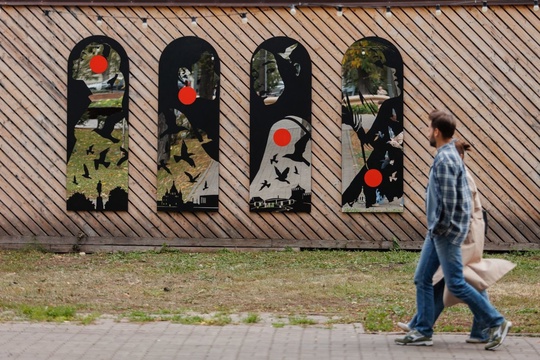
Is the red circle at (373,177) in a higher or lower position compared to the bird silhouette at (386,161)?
lower

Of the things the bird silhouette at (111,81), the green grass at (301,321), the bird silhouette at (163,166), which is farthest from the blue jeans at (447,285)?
the bird silhouette at (111,81)

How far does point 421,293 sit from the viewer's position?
8.66m

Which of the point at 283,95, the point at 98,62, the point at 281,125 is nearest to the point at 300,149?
the point at 281,125

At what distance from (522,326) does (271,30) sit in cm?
703

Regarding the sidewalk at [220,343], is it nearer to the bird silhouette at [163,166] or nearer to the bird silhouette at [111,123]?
the bird silhouette at [163,166]

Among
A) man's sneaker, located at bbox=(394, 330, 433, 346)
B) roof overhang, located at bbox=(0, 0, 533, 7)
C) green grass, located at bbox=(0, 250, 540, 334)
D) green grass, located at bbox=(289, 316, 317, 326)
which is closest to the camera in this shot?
man's sneaker, located at bbox=(394, 330, 433, 346)

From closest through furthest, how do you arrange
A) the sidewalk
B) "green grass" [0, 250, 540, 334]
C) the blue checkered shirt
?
the sidewalk < the blue checkered shirt < "green grass" [0, 250, 540, 334]

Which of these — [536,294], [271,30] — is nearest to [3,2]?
[271,30]

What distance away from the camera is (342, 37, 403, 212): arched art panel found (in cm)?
1526

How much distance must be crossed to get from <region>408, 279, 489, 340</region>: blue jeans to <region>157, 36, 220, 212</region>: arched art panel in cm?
700

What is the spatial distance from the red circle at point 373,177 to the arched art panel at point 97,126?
3395mm

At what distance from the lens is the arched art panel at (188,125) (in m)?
15.4

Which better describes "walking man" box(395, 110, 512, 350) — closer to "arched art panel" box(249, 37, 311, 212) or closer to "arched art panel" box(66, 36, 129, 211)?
"arched art panel" box(249, 37, 311, 212)

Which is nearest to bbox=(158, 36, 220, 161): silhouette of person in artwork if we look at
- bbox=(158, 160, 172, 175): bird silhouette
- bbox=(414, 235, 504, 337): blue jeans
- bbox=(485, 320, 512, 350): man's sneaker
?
bbox=(158, 160, 172, 175): bird silhouette
